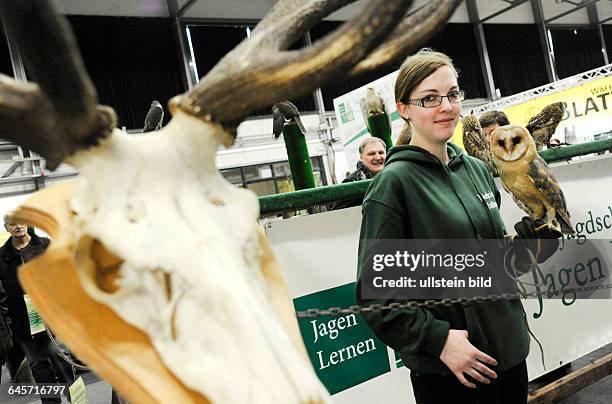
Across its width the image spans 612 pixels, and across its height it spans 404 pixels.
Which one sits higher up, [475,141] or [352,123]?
[352,123]

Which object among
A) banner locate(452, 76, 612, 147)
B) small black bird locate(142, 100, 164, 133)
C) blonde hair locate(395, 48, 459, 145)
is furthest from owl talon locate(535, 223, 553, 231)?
banner locate(452, 76, 612, 147)

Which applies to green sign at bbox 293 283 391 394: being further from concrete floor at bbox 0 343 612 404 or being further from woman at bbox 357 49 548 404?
concrete floor at bbox 0 343 612 404

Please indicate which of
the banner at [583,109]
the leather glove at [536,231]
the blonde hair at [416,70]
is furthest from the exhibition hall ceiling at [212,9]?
the blonde hair at [416,70]

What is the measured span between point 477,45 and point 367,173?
12.8 metres

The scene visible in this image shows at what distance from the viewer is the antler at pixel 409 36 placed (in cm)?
78

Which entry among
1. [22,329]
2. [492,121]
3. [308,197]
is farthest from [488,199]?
[22,329]

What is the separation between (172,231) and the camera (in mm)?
655

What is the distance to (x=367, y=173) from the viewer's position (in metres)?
2.88

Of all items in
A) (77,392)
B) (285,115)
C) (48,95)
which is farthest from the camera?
(285,115)

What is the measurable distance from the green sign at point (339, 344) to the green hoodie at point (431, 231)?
1.63ft

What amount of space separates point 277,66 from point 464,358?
0.76 metres

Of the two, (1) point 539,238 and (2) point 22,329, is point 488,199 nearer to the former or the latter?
(1) point 539,238

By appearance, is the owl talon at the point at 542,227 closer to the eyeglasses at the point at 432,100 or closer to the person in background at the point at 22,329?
the eyeglasses at the point at 432,100

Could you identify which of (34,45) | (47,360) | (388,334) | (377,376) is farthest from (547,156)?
(47,360)
